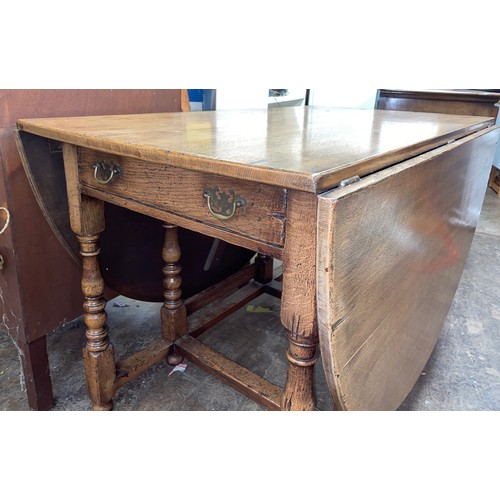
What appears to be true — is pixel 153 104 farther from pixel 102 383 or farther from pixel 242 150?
pixel 102 383

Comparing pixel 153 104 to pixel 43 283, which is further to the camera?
pixel 153 104

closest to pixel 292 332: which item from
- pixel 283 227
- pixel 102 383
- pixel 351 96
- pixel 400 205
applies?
pixel 283 227

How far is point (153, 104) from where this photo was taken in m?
1.46

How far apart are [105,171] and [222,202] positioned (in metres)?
0.35

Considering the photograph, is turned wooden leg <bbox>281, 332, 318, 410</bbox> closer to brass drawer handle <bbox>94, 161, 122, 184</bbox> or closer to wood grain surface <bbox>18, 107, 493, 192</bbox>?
wood grain surface <bbox>18, 107, 493, 192</bbox>

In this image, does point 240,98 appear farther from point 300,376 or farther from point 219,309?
point 300,376

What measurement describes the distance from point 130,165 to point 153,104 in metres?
0.63

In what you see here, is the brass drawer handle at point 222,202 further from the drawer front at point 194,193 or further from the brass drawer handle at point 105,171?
the brass drawer handle at point 105,171

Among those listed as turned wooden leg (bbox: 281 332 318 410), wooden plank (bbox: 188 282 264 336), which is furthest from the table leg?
wooden plank (bbox: 188 282 264 336)

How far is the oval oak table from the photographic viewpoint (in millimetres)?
675

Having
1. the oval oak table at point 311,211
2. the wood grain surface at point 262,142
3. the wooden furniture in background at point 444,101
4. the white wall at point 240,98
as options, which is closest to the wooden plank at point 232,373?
the oval oak table at point 311,211

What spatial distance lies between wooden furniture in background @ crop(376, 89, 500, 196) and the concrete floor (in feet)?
3.60

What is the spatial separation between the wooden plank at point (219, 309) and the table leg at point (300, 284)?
913mm

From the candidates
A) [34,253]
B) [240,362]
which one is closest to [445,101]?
[240,362]
